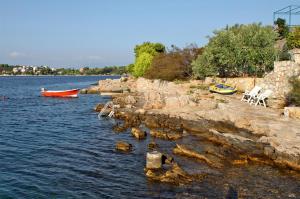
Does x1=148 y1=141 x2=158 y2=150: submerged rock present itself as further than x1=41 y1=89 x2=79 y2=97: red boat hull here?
No

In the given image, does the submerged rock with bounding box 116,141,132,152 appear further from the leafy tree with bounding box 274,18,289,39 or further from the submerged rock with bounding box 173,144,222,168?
the leafy tree with bounding box 274,18,289,39

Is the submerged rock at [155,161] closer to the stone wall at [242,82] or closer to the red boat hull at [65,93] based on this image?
the stone wall at [242,82]

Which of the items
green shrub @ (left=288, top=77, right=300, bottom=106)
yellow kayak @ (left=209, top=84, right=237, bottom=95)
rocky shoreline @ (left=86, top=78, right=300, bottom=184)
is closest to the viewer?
rocky shoreline @ (left=86, top=78, right=300, bottom=184)

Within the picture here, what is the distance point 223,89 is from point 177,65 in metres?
17.3

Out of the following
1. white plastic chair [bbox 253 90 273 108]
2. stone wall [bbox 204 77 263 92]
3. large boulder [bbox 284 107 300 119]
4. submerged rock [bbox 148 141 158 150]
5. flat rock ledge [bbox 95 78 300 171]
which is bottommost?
submerged rock [bbox 148 141 158 150]

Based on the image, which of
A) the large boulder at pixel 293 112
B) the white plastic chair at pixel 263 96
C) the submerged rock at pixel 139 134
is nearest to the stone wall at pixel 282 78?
the white plastic chair at pixel 263 96

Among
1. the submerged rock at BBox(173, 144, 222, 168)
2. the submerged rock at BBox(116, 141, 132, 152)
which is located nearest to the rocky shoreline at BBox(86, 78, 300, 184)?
the submerged rock at BBox(173, 144, 222, 168)

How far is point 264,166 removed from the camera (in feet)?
63.7

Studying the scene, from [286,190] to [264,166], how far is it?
323 centimetres

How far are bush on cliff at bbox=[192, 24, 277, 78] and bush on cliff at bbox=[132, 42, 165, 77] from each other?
89.1 ft

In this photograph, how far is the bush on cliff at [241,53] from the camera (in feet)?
144

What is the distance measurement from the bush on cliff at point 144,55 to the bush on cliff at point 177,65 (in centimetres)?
1510

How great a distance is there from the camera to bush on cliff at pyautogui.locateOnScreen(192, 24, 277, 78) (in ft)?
144

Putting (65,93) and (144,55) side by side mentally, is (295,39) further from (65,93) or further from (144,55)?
(65,93)
